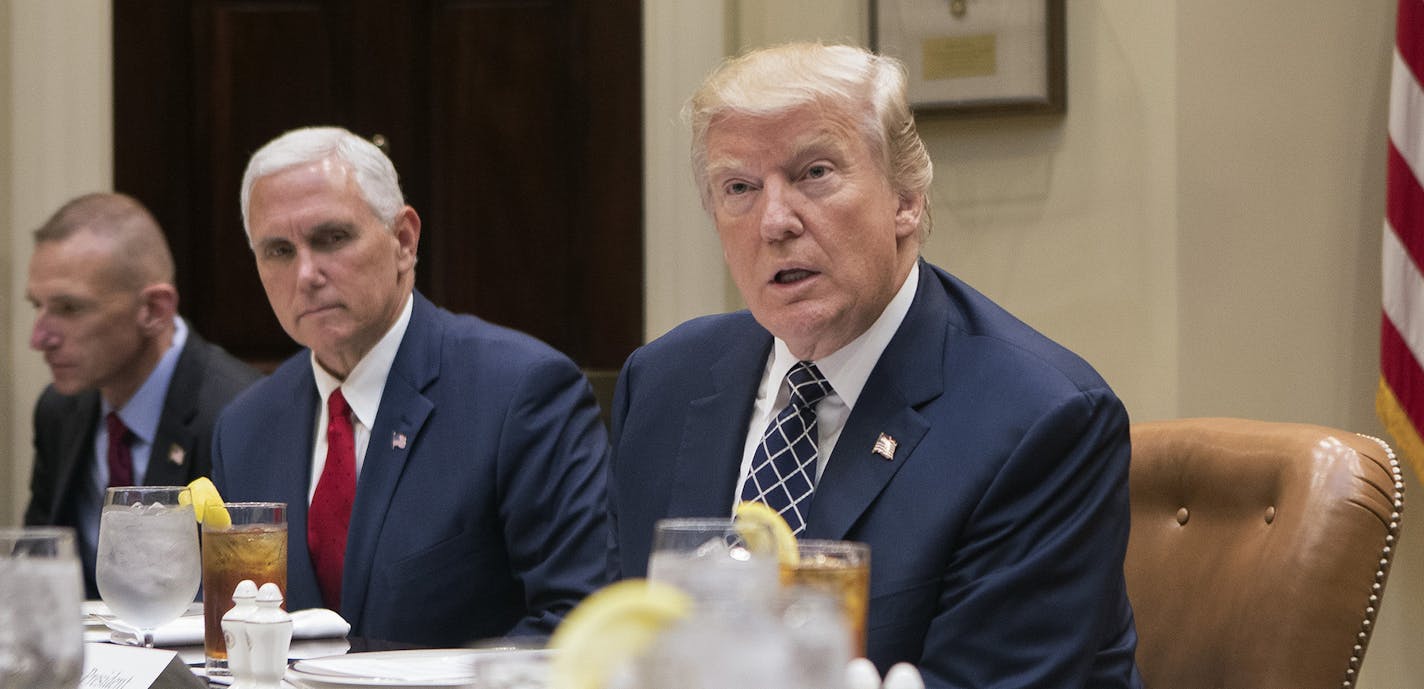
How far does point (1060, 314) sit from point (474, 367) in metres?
1.53

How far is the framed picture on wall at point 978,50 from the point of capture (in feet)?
11.2

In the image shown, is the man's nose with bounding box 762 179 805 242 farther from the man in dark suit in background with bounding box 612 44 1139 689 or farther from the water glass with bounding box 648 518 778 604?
the water glass with bounding box 648 518 778 604

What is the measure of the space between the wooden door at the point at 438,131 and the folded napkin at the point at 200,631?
8.04 ft

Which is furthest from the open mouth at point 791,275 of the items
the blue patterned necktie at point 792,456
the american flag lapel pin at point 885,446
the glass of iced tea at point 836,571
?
the glass of iced tea at point 836,571

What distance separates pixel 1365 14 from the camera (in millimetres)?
3236

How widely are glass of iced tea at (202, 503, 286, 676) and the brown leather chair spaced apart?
997 millimetres

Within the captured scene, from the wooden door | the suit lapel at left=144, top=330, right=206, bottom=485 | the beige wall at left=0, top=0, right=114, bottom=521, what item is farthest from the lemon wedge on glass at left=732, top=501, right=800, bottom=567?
the beige wall at left=0, top=0, right=114, bottom=521

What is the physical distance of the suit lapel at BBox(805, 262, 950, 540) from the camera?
5.30ft

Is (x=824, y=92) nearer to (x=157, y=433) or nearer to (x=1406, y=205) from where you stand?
(x=1406, y=205)

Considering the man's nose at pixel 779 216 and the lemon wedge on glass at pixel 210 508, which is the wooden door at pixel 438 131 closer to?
the man's nose at pixel 779 216

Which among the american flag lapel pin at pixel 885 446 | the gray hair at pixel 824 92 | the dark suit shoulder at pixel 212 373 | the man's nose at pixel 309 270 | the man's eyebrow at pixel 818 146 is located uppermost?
the gray hair at pixel 824 92

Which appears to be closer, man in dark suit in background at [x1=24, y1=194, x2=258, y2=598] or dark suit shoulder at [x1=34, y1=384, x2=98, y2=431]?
man in dark suit in background at [x1=24, y1=194, x2=258, y2=598]

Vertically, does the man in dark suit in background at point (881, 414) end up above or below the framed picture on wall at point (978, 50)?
below

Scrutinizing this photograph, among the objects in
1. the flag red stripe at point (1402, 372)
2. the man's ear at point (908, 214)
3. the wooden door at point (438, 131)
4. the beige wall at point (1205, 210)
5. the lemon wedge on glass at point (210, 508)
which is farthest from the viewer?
the wooden door at point (438, 131)
